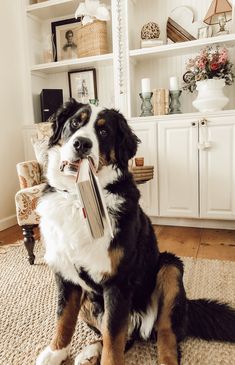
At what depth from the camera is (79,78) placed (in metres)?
3.23

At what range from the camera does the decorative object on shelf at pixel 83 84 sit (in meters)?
3.18

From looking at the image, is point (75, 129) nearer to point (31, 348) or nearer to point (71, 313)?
point (71, 313)

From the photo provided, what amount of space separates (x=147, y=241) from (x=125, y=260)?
0.16m

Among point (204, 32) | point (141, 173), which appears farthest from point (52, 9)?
point (141, 173)

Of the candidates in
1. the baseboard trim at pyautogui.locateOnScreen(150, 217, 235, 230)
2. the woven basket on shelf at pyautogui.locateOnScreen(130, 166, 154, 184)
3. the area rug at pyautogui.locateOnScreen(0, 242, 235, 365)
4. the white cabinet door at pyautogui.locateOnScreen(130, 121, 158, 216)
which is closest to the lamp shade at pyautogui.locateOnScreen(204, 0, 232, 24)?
the white cabinet door at pyautogui.locateOnScreen(130, 121, 158, 216)

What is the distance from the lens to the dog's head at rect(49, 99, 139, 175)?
3.12 feet

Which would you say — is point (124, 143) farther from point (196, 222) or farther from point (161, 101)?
point (196, 222)

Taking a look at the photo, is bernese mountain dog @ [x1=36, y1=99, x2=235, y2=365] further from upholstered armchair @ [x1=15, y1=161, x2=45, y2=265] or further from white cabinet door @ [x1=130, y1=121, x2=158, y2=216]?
white cabinet door @ [x1=130, y1=121, x2=158, y2=216]

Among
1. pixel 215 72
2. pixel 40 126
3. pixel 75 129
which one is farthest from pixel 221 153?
pixel 75 129

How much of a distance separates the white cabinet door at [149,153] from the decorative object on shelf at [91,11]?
1035mm

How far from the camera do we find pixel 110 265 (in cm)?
95

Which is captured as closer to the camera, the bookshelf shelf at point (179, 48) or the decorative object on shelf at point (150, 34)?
the bookshelf shelf at point (179, 48)

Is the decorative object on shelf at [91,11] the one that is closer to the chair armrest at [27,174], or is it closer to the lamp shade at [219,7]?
Answer: the lamp shade at [219,7]

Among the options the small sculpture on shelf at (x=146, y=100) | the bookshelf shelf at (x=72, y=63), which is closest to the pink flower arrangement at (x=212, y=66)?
the small sculpture on shelf at (x=146, y=100)
